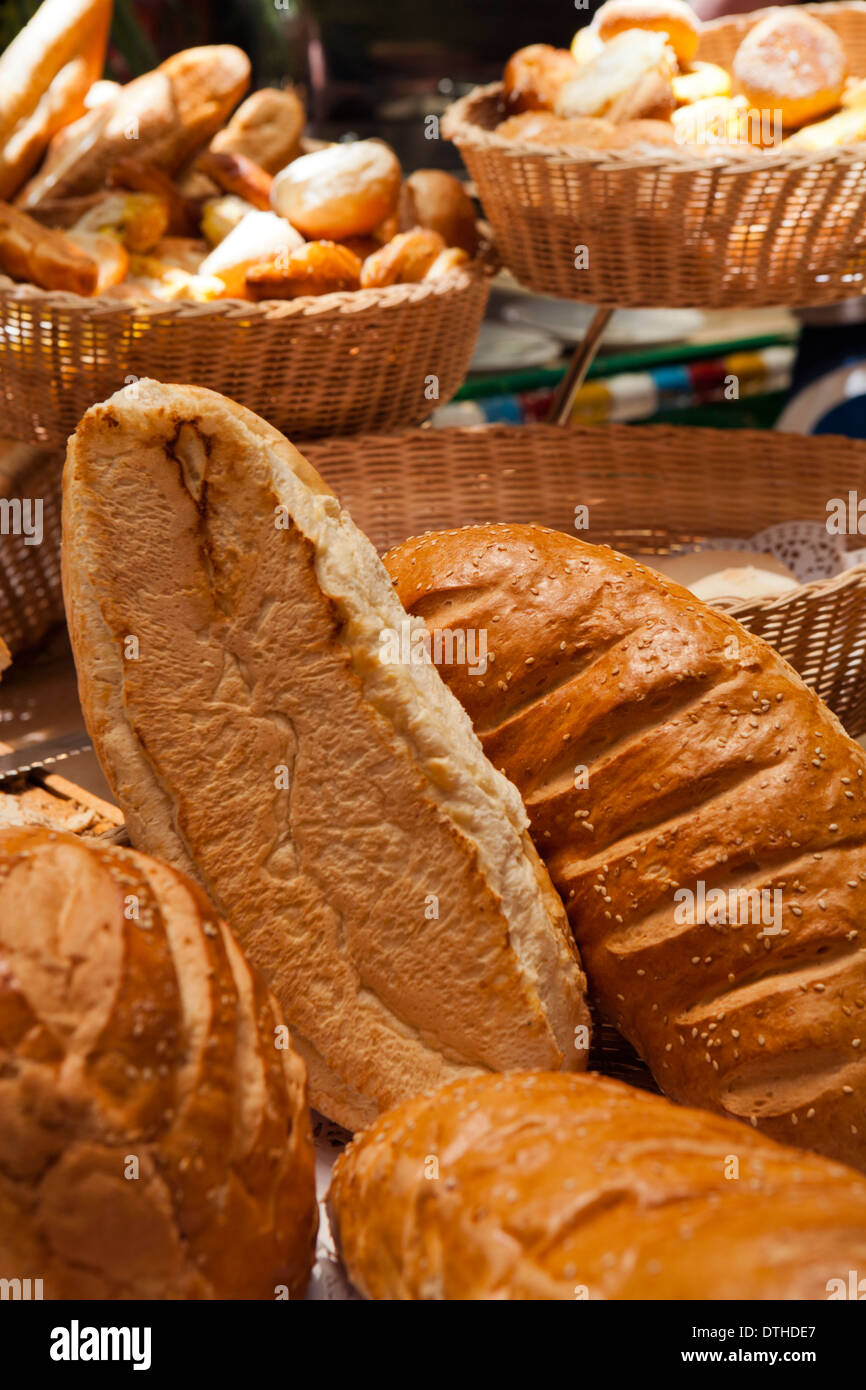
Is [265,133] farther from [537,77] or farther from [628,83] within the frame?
[628,83]

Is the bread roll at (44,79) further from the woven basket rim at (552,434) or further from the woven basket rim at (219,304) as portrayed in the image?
the woven basket rim at (552,434)

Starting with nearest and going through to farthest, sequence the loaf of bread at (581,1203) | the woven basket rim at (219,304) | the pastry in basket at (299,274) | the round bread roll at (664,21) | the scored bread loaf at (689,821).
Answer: the loaf of bread at (581,1203)
the scored bread loaf at (689,821)
the woven basket rim at (219,304)
the pastry in basket at (299,274)
the round bread roll at (664,21)

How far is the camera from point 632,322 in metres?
3.41

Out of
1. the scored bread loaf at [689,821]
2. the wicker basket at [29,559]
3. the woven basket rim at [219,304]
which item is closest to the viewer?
the scored bread loaf at [689,821]

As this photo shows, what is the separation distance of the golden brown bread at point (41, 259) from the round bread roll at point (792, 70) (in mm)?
1100

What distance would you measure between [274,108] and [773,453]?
1.11 metres

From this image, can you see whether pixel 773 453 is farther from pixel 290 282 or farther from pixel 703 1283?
pixel 703 1283

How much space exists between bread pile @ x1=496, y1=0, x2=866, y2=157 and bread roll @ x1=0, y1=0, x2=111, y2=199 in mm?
701

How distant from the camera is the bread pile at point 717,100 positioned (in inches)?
74.9

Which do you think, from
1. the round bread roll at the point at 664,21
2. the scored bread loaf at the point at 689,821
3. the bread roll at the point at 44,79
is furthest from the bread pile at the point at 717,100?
the scored bread loaf at the point at 689,821

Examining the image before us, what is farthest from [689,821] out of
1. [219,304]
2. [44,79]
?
[44,79]

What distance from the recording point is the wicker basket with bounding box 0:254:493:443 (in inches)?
66.1

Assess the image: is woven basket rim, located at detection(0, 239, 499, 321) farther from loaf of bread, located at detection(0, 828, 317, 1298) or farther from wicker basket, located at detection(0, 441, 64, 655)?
loaf of bread, located at detection(0, 828, 317, 1298)

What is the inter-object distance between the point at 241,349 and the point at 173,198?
48 cm
